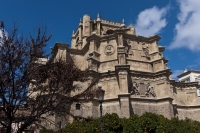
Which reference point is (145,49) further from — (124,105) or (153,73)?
(124,105)

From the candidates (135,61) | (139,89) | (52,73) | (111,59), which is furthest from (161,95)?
(52,73)

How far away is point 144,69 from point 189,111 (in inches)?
314

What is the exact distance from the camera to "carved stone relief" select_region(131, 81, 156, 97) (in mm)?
23156

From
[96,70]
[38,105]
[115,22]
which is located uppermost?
[115,22]

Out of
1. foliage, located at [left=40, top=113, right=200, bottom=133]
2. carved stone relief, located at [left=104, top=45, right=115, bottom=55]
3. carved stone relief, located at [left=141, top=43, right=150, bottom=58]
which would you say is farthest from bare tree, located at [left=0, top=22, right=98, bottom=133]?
carved stone relief, located at [left=141, top=43, right=150, bottom=58]

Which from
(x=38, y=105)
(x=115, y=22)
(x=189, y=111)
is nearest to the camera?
(x=38, y=105)

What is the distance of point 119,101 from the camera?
21750 mm

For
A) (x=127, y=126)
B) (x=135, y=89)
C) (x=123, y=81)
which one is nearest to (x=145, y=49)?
(x=135, y=89)

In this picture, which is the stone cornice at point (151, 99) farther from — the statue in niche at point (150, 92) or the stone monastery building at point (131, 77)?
the statue in niche at point (150, 92)

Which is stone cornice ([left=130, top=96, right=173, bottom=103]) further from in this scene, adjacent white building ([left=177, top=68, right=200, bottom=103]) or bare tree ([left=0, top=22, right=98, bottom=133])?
adjacent white building ([left=177, top=68, right=200, bottom=103])

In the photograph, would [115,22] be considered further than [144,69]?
Yes

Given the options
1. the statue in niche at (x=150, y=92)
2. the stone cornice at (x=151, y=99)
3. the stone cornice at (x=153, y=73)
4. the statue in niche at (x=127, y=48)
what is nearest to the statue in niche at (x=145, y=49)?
the statue in niche at (x=127, y=48)

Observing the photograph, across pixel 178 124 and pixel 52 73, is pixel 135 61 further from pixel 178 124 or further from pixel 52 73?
pixel 52 73

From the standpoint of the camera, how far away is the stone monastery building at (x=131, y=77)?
72.6 feet
